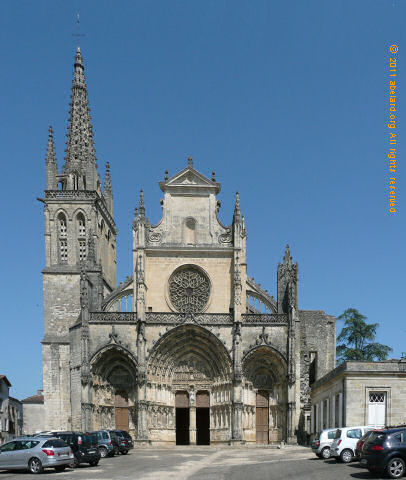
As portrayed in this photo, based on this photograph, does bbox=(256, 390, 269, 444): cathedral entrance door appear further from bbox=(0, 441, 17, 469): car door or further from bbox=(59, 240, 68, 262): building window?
bbox=(0, 441, 17, 469): car door

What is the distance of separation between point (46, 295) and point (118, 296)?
5.53 meters

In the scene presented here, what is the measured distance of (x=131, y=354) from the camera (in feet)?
112

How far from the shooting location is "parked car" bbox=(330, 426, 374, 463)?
1980 centimetres

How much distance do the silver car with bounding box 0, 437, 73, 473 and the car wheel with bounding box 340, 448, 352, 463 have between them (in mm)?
8787

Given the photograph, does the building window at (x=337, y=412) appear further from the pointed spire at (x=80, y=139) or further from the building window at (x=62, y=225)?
the pointed spire at (x=80, y=139)

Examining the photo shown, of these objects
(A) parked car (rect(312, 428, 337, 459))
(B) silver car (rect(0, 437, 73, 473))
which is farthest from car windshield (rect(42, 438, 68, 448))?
(A) parked car (rect(312, 428, 337, 459))

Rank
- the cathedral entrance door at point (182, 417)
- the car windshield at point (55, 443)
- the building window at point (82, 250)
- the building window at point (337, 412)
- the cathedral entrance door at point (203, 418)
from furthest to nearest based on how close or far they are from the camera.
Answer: the building window at point (82, 250), the cathedral entrance door at point (182, 417), the cathedral entrance door at point (203, 418), the building window at point (337, 412), the car windshield at point (55, 443)

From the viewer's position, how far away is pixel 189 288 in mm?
36750

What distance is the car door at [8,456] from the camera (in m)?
18.3

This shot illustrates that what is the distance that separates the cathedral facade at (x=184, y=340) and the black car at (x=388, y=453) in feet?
59.7

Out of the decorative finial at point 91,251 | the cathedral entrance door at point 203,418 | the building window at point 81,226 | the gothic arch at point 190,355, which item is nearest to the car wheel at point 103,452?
the gothic arch at point 190,355

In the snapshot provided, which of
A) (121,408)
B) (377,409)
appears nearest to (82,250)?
(121,408)

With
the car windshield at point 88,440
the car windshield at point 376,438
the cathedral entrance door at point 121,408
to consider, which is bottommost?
the cathedral entrance door at point 121,408

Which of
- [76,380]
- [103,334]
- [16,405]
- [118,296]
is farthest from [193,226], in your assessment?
[16,405]
